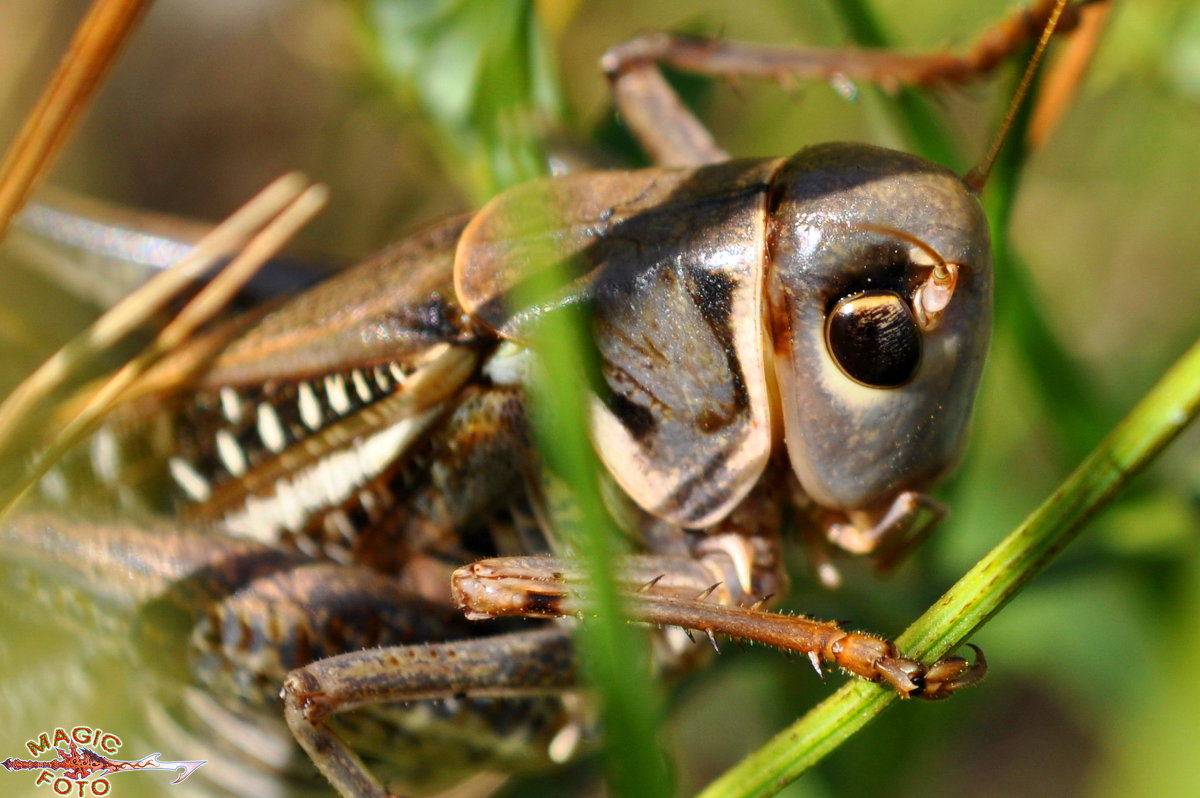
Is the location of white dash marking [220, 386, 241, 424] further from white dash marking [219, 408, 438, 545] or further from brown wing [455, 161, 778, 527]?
brown wing [455, 161, 778, 527]

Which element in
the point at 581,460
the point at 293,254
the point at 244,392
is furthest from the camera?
the point at 293,254

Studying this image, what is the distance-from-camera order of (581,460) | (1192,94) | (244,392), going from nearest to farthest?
(581,460), (244,392), (1192,94)

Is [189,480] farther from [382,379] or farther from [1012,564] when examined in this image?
[1012,564]

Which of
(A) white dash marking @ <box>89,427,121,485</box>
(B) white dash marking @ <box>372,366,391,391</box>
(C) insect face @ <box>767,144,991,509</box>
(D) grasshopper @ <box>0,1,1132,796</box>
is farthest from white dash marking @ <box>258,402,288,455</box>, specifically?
(C) insect face @ <box>767,144,991,509</box>

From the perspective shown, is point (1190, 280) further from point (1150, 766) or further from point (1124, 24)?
point (1150, 766)

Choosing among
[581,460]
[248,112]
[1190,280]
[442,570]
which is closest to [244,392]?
[442,570]

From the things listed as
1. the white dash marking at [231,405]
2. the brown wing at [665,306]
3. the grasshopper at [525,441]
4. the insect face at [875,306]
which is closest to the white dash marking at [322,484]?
the grasshopper at [525,441]
